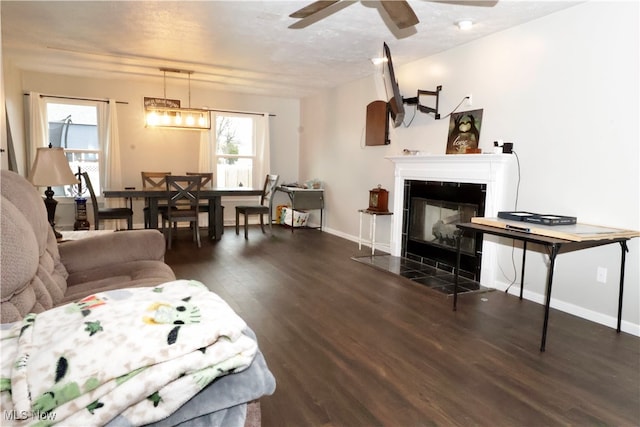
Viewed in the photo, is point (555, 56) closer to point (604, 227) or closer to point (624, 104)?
point (624, 104)

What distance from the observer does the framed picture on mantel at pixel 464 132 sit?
385 cm

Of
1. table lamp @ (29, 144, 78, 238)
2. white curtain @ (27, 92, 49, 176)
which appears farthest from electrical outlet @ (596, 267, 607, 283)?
white curtain @ (27, 92, 49, 176)

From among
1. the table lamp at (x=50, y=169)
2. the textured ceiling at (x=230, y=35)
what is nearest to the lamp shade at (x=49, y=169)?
the table lamp at (x=50, y=169)

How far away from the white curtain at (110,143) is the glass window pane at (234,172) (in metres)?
1.60

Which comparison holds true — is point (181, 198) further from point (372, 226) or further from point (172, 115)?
point (372, 226)

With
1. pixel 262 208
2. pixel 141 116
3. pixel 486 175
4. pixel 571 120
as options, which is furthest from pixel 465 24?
pixel 141 116

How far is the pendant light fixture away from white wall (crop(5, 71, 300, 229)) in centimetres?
49

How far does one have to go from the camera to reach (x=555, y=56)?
10.3 ft

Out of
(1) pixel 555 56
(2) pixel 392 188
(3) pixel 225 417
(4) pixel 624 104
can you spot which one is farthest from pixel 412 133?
(3) pixel 225 417

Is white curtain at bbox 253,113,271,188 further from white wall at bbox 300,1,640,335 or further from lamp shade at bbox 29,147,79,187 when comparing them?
lamp shade at bbox 29,147,79,187

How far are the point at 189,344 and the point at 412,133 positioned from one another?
427 cm

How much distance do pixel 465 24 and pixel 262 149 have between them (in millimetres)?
4495

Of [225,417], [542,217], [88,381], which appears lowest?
[225,417]

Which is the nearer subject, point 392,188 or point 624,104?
point 624,104
